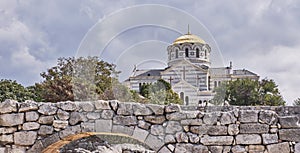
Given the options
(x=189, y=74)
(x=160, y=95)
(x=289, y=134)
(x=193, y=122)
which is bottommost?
(x=289, y=134)

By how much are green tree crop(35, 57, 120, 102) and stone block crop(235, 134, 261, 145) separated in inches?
358

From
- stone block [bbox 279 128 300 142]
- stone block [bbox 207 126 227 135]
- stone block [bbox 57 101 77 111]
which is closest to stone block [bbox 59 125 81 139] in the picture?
stone block [bbox 57 101 77 111]

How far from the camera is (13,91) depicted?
52.2 feet

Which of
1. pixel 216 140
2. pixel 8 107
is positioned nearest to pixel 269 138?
pixel 216 140

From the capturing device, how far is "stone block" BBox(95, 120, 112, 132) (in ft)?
21.7

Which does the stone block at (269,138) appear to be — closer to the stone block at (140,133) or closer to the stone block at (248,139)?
the stone block at (248,139)

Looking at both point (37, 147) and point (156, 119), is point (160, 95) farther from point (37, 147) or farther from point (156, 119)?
point (37, 147)

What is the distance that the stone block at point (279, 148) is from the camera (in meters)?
6.57

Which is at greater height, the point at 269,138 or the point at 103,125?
the point at 103,125

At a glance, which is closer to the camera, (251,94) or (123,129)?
(123,129)

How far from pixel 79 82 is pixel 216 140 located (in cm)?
1039

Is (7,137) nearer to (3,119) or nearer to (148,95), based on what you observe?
(3,119)

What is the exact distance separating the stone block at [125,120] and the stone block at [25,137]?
1.47 metres

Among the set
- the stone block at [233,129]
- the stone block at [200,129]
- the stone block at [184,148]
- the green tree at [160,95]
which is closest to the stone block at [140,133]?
the stone block at [184,148]
